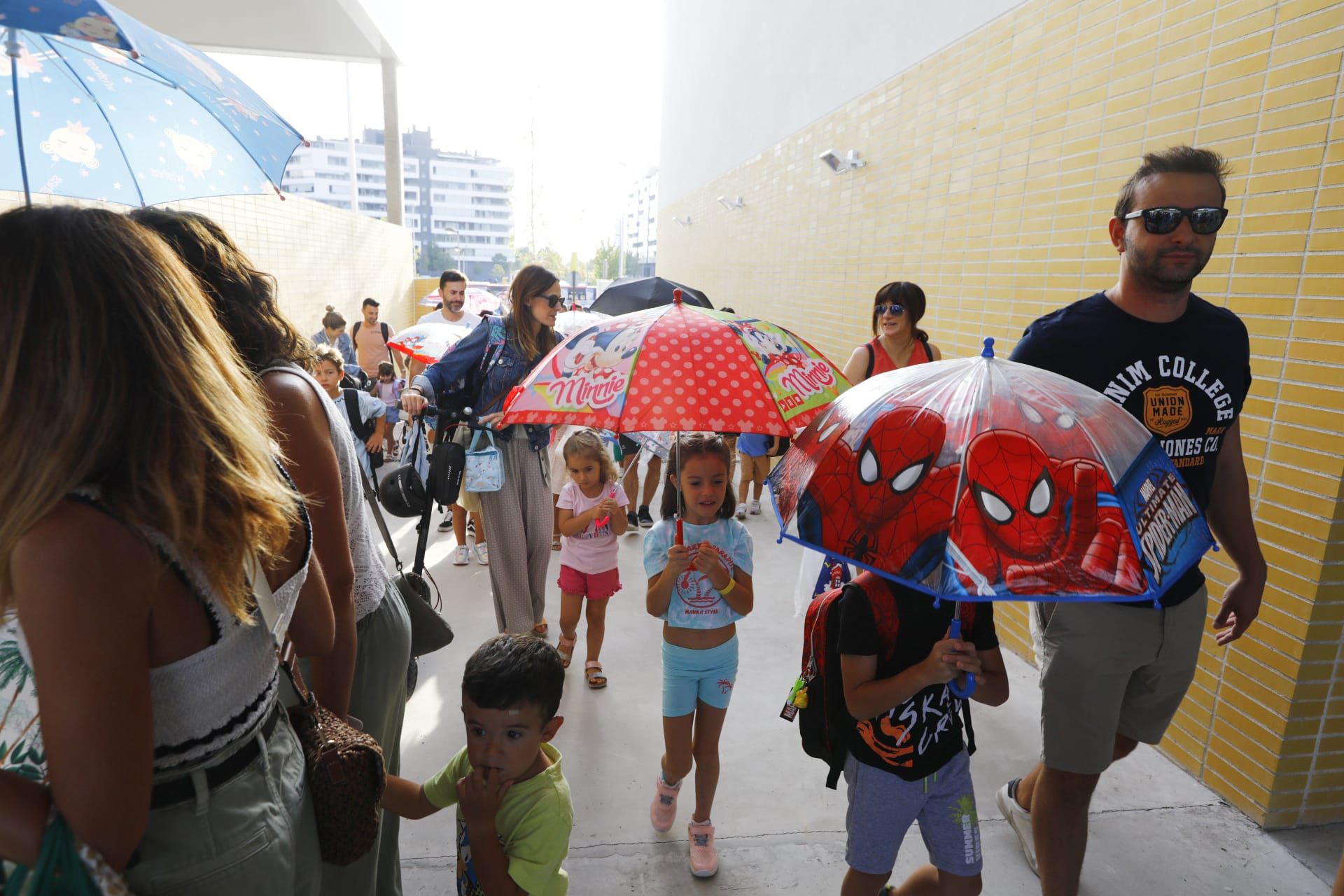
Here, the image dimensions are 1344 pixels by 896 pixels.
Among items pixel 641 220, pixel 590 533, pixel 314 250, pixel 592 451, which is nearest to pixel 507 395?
pixel 592 451

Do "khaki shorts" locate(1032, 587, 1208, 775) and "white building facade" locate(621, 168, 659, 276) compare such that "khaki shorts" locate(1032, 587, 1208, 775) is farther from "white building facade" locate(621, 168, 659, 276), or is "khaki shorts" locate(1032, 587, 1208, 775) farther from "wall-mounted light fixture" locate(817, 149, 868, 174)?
"white building facade" locate(621, 168, 659, 276)

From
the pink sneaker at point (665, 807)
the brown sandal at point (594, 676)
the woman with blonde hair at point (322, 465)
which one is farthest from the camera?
the brown sandal at point (594, 676)

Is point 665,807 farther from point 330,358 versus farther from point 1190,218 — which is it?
point 330,358

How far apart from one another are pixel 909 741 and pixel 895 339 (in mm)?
2966

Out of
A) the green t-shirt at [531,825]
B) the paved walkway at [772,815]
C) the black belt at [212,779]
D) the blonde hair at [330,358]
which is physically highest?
the blonde hair at [330,358]

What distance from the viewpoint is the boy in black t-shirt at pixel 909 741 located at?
6.20 ft

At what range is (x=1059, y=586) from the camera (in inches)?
52.4

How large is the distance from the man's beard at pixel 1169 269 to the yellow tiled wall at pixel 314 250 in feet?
19.4

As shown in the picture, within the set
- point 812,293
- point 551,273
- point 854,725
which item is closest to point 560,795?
point 854,725

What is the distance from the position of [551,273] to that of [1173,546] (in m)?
2.92

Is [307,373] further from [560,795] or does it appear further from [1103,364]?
[1103,364]

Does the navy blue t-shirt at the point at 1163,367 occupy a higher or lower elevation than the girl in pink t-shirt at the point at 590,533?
higher

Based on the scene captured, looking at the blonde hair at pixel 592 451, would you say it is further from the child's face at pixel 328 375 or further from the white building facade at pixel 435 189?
the white building facade at pixel 435 189

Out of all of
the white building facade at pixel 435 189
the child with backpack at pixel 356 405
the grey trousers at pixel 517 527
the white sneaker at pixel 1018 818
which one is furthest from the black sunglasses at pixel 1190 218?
the white building facade at pixel 435 189
